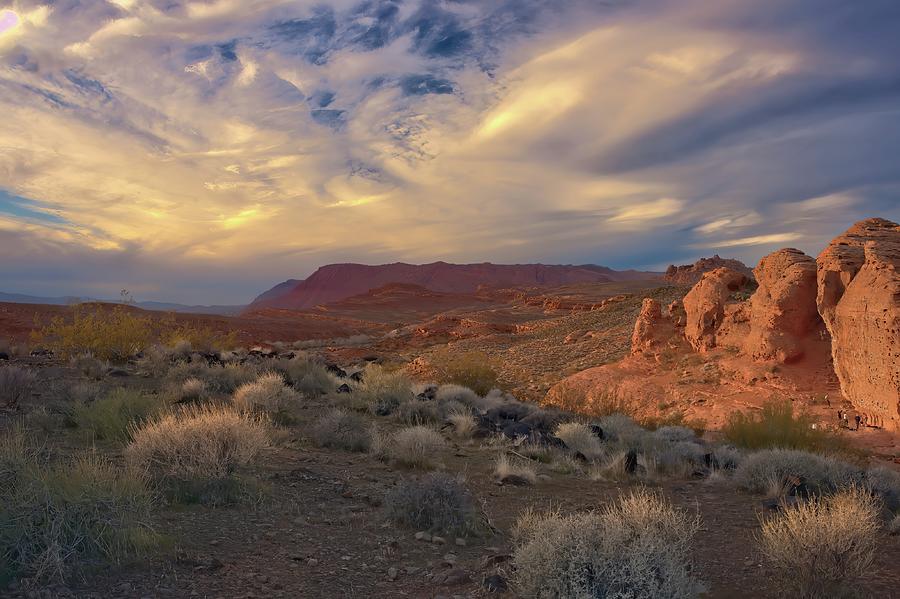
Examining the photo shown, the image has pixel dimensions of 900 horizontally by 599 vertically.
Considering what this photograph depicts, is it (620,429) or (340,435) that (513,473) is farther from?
(620,429)

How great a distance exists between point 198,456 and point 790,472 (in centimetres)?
816

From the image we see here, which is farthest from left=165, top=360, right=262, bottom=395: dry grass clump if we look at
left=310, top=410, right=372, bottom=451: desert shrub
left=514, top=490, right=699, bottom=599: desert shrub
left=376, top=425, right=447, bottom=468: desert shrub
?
left=514, top=490, right=699, bottom=599: desert shrub

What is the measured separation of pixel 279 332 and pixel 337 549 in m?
48.8

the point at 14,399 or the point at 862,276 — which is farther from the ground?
the point at 862,276

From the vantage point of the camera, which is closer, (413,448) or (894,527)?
(894,527)

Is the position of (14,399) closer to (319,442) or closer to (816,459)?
(319,442)

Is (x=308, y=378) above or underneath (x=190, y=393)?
underneath

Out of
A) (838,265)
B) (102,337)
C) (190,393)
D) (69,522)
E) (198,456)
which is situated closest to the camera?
(69,522)

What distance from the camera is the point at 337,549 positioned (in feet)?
Result: 17.9

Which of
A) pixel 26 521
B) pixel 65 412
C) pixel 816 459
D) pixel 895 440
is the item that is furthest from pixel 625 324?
pixel 26 521

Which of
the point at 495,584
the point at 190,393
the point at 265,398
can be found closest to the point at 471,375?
the point at 265,398

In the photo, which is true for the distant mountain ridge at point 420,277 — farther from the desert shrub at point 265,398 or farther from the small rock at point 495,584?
the small rock at point 495,584

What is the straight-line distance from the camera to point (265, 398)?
39.6 ft

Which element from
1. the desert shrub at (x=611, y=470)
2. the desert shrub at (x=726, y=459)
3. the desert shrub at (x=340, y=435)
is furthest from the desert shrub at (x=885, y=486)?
the desert shrub at (x=340, y=435)
